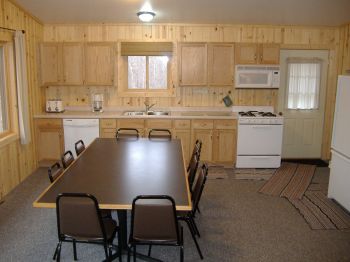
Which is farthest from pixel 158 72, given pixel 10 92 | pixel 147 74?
pixel 10 92

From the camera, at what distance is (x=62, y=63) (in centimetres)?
575

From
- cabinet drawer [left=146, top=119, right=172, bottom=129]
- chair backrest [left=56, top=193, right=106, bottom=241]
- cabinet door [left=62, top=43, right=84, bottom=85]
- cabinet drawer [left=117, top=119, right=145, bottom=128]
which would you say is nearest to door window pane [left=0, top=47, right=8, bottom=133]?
cabinet door [left=62, top=43, right=84, bottom=85]

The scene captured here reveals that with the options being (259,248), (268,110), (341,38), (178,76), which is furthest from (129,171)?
(341,38)

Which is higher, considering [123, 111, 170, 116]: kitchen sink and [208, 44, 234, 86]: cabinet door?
[208, 44, 234, 86]: cabinet door

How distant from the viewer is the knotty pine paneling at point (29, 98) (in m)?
4.43

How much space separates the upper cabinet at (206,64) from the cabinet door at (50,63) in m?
2.08

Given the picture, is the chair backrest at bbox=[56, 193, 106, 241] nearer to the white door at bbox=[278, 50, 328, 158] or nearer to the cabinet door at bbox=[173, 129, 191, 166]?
the cabinet door at bbox=[173, 129, 191, 166]

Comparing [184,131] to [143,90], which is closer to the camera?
[184,131]

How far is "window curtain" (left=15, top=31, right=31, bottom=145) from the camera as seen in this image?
4652 mm

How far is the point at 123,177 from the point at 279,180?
3062 millimetres

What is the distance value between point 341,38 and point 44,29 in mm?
5220

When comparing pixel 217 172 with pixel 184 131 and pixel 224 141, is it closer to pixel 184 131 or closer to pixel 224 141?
pixel 224 141

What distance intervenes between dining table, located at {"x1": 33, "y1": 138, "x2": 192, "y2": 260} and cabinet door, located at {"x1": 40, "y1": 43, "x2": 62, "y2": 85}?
2.35 m

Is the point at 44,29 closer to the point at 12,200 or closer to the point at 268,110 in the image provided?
the point at 12,200
